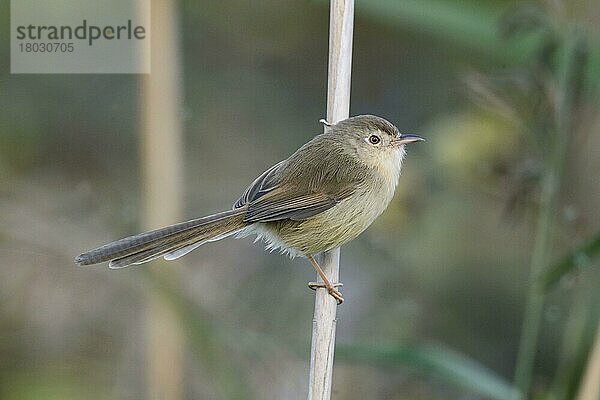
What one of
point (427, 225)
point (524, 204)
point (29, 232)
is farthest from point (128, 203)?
point (524, 204)

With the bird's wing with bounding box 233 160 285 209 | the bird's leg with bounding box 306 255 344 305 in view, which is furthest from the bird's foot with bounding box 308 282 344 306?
the bird's wing with bounding box 233 160 285 209

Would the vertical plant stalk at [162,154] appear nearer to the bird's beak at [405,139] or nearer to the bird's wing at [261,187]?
the bird's wing at [261,187]

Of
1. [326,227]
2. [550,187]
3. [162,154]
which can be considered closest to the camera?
[550,187]

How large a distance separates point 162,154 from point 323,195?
0.92m

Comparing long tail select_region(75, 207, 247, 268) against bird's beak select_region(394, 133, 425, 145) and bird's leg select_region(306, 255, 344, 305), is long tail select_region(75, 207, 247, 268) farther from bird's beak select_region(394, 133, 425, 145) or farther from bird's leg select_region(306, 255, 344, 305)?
bird's beak select_region(394, 133, 425, 145)

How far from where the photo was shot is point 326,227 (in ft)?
10.7

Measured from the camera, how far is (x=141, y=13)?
3.91 meters

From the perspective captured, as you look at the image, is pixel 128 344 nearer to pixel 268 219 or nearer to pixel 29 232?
pixel 29 232

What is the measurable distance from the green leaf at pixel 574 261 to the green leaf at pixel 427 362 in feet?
1.29

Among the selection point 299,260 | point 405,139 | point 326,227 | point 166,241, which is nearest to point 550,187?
point 405,139

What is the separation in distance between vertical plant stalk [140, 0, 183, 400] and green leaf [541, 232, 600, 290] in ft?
5.22

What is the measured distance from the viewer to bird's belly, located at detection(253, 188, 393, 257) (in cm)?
326

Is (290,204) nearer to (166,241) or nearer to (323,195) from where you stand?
(323,195)

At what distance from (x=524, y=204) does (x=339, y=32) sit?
3.06ft
